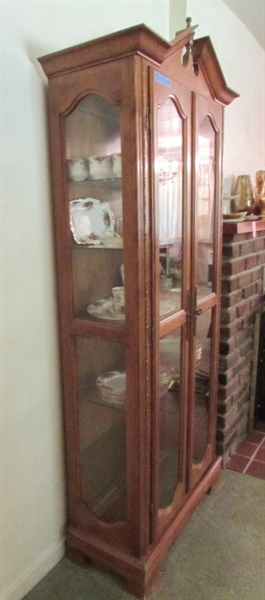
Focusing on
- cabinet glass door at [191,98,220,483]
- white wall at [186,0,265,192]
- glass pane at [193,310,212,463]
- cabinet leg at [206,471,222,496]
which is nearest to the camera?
cabinet glass door at [191,98,220,483]

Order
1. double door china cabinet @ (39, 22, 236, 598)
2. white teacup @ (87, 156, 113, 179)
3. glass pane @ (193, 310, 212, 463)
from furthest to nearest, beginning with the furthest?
glass pane @ (193, 310, 212, 463) < white teacup @ (87, 156, 113, 179) < double door china cabinet @ (39, 22, 236, 598)

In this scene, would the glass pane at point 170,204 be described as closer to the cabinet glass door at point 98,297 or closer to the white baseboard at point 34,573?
the cabinet glass door at point 98,297

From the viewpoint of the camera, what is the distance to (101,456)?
155 cm

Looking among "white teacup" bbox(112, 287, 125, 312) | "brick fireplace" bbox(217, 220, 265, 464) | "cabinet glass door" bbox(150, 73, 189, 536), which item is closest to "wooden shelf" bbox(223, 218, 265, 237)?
"brick fireplace" bbox(217, 220, 265, 464)

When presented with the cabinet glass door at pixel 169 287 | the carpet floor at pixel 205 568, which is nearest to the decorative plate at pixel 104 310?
the cabinet glass door at pixel 169 287

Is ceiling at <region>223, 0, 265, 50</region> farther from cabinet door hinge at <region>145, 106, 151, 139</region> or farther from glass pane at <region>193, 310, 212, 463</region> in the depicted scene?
glass pane at <region>193, 310, 212, 463</region>

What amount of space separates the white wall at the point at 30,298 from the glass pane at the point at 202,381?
609 mm

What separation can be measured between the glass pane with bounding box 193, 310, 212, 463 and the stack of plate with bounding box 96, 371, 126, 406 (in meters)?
0.42

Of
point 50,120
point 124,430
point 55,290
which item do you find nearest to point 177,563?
point 124,430

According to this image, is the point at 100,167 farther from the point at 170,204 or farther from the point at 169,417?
the point at 169,417

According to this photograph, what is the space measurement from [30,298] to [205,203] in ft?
2.65

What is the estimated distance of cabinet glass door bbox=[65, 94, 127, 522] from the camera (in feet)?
4.27

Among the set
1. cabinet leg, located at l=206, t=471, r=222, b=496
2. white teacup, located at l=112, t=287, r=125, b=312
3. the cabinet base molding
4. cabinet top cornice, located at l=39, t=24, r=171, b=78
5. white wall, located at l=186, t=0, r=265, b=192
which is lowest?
cabinet leg, located at l=206, t=471, r=222, b=496

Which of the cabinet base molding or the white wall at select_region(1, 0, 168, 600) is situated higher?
the white wall at select_region(1, 0, 168, 600)
